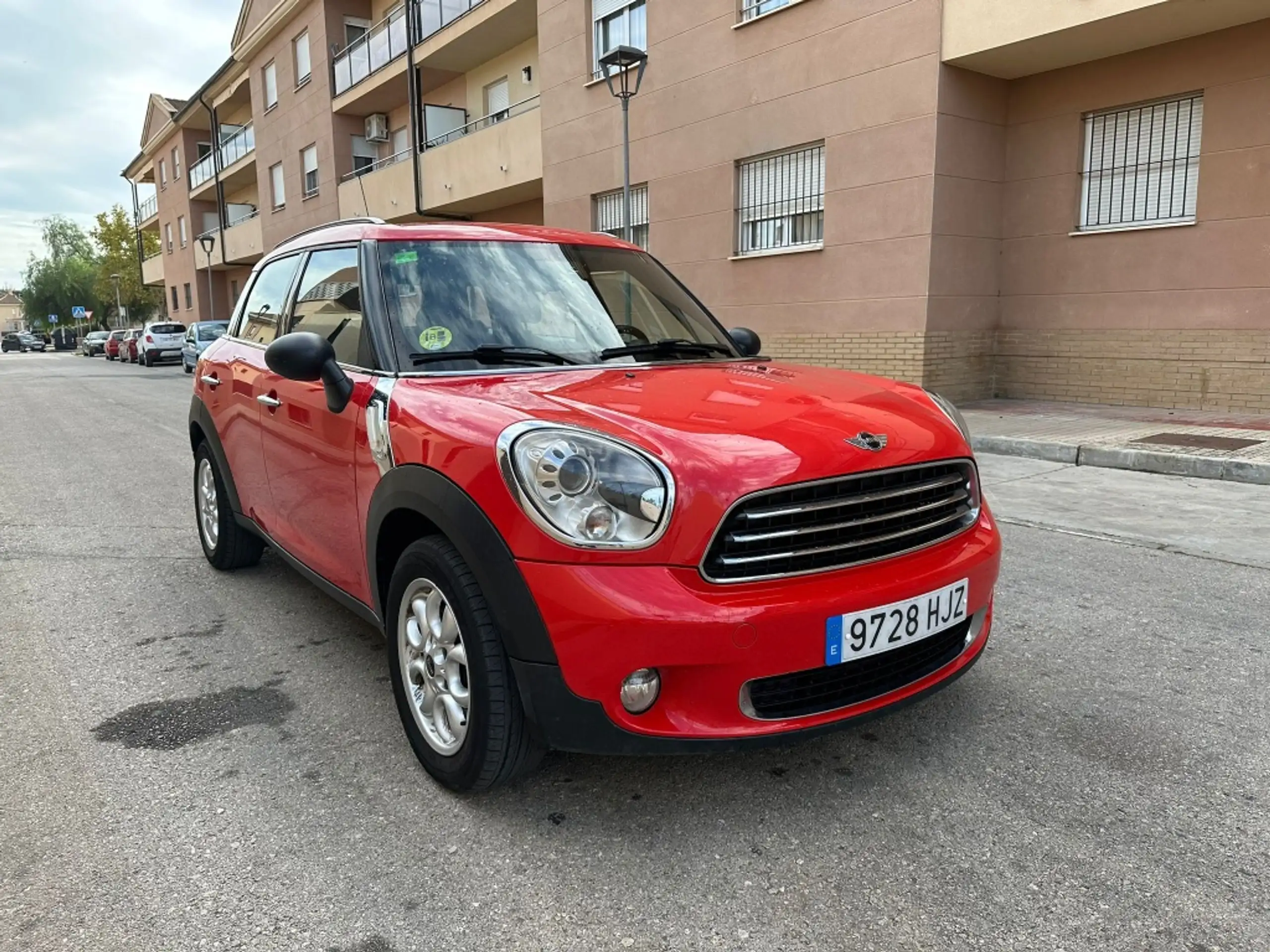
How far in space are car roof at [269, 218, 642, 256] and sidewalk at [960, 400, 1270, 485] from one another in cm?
558

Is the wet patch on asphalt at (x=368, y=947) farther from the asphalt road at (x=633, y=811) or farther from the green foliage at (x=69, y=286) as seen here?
the green foliage at (x=69, y=286)

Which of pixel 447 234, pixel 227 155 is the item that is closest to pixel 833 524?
pixel 447 234

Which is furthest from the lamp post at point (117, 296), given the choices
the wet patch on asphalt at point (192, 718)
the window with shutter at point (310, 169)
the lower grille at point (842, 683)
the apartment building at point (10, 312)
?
the apartment building at point (10, 312)

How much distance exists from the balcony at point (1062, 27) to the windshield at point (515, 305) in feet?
26.6

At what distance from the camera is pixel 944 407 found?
3.13 metres

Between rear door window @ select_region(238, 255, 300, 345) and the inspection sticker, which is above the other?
rear door window @ select_region(238, 255, 300, 345)

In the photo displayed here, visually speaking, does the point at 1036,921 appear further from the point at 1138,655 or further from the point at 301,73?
the point at 301,73

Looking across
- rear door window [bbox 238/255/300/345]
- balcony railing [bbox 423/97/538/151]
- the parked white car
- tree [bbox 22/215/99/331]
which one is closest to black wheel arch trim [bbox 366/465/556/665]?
rear door window [bbox 238/255/300/345]

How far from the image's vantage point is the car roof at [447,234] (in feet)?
11.1

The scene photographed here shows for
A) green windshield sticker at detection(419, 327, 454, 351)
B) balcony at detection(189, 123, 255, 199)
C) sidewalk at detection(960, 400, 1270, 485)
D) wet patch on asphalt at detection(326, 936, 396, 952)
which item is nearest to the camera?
wet patch on asphalt at detection(326, 936, 396, 952)

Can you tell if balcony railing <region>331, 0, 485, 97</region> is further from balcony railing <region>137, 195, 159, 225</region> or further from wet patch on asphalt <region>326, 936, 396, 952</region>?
balcony railing <region>137, 195, 159, 225</region>

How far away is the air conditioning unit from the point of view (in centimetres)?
2533

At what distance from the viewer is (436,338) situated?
3064 millimetres

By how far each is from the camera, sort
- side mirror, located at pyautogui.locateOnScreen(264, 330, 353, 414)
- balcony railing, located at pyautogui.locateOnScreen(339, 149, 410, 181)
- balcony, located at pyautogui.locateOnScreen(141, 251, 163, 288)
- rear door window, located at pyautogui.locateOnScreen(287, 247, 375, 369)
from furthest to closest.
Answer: balcony, located at pyautogui.locateOnScreen(141, 251, 163, 288), balcony railing, located at pyautogui.locateOnScreen(339, 149, 410, 181), rear door window, located at pyautogui.locateOnScreen(287, 247, 375, 369), side mirror, located at pyautogui.locateOnScreen(264, 330, 353, 414)
